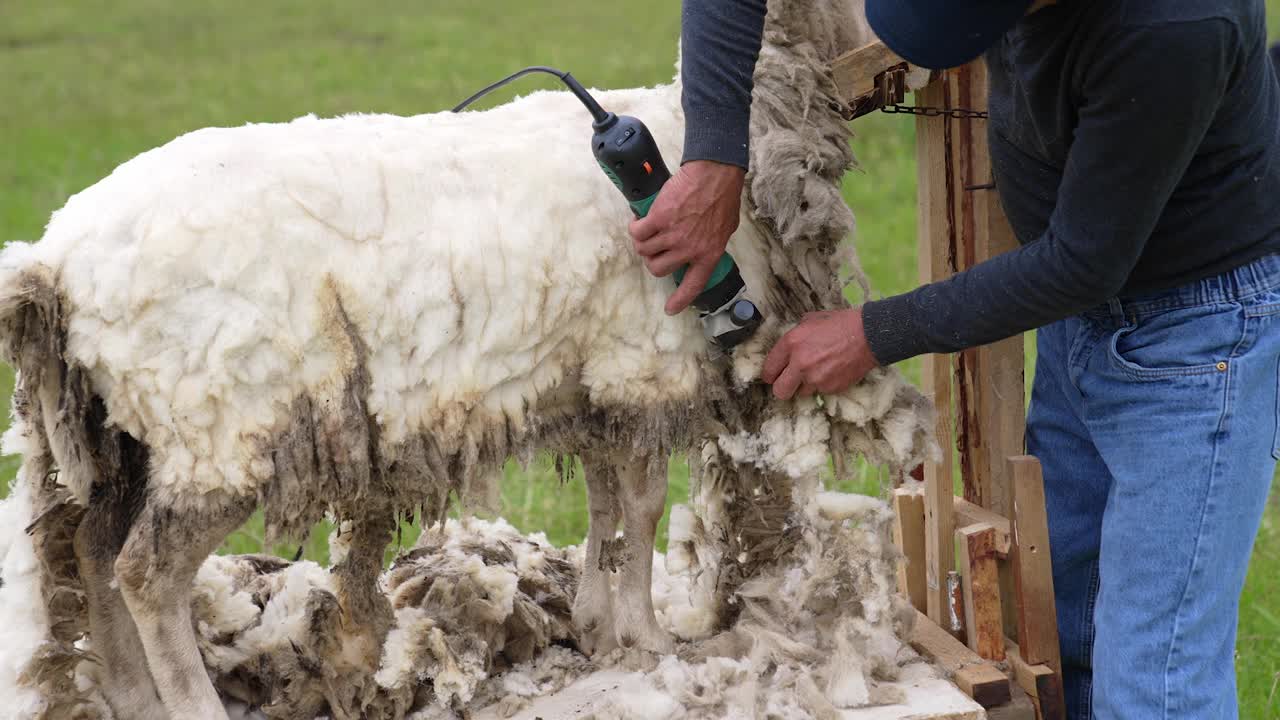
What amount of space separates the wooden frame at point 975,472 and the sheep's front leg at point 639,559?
2.03 feet

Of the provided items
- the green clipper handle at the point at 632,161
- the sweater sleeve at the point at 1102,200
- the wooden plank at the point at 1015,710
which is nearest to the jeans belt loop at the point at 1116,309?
the sweater sleeve at the point at 1102,200

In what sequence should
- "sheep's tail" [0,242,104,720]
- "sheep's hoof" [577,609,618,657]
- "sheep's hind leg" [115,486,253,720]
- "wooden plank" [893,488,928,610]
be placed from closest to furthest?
"sheep's hind leg" [115,486,253,720], "sheep's tail" [0,242,104,720], "sheep's hoof" [577,609,618,657], "wooden plank" [893,488,928,610]

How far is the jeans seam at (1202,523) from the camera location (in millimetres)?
2078

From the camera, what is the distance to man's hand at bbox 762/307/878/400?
227cm

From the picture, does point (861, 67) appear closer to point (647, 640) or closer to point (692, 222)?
point (692, 222)

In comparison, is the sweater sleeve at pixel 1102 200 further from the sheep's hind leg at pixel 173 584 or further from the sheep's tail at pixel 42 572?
the sheep's tail at pixel 42 572

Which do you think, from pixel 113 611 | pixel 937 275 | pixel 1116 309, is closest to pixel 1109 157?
pixel 1116 309

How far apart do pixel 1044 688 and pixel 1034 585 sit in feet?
0.71

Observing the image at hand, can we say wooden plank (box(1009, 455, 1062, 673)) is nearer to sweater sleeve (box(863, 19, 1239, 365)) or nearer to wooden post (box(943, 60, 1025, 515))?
wooden post (box(943, 60, 1025, 515))

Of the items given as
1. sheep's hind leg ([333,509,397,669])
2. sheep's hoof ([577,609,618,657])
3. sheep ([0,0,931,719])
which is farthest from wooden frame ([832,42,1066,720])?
sheep's hind leg ([333,509,397,669])

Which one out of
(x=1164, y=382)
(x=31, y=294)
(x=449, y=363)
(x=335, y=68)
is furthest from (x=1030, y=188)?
(x=335, y=68)

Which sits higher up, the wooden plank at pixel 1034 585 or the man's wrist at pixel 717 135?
the man's wrist at pixel 717 135

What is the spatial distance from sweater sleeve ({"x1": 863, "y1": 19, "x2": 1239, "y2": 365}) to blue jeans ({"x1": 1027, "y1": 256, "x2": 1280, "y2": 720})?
211mm

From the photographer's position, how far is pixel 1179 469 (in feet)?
6.97
